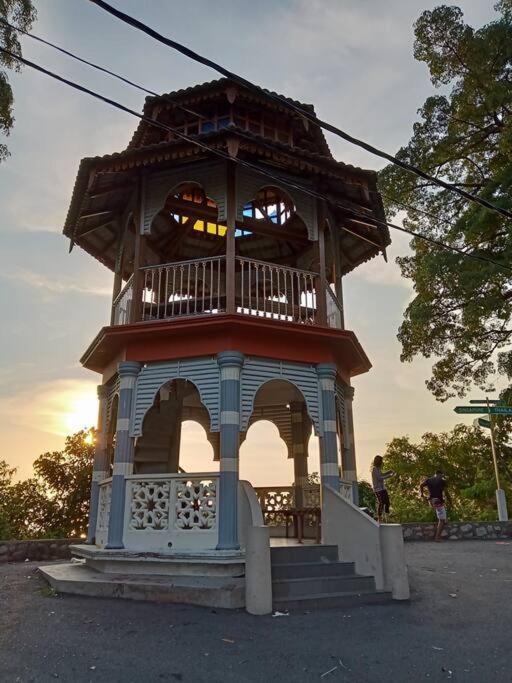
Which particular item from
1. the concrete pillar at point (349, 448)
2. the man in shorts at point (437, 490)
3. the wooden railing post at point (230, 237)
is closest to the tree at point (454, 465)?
the man in shorts at point (437, 490)

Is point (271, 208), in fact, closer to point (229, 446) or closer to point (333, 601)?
point (229, 446)

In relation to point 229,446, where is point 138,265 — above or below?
above

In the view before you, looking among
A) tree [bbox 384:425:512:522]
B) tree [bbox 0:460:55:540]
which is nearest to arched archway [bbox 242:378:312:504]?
tree [bbox 0:460:55:540]

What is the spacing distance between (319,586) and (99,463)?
199 inches

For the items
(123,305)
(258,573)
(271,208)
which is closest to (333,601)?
(258,573)

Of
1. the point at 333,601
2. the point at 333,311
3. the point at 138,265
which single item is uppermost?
the point at 138,265

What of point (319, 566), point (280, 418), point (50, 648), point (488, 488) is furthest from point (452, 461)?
point (50, 648)

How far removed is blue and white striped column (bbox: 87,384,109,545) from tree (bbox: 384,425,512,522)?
80.2 feet

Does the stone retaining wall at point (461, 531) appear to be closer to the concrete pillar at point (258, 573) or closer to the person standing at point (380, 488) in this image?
the person standing at point (380, 488)

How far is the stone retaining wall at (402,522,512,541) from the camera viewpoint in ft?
47.7

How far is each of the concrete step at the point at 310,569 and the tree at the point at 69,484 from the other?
11471 mm

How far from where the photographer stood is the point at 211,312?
920 cm

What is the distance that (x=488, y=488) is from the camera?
28859mm

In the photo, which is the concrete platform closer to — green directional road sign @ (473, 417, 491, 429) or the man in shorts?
the man in shorts
